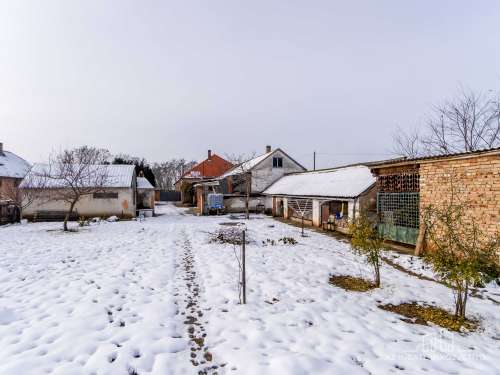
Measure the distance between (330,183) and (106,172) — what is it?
62.2 feet

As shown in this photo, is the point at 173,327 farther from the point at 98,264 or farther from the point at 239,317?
the point at 98,264

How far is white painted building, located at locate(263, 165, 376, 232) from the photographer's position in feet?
50.7

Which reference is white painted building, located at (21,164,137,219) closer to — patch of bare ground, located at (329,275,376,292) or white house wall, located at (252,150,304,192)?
white house wall, located at (252,150,304,192)

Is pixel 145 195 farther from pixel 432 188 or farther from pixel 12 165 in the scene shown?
pixel 432 188

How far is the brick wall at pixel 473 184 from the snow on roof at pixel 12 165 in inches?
1707

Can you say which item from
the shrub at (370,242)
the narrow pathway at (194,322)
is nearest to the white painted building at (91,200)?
the narrow pathway at (194,322)

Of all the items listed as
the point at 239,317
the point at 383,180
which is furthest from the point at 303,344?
the point at 383,180

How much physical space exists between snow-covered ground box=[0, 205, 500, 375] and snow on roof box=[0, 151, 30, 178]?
32.9m

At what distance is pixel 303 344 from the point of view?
15.3 feet

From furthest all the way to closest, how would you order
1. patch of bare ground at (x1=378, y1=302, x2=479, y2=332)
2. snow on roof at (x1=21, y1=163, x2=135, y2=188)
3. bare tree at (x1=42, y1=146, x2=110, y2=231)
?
1. snow on roof at (x1=21, y1=163, x2=135, y2=188)
2. bare tree at (x1=42, y1=146, x2=110, y2=231)
3. patch of bare ground at (x1=378, y1=302, x2=479, y2=332)

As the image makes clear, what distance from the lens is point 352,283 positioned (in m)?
7.82

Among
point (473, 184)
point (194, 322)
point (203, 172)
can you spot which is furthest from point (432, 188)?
point (203, 172)

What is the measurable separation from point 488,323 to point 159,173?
80.6 m

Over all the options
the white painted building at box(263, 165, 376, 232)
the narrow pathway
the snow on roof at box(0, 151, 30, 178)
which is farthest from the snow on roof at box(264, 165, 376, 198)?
the snow on roof at box(0, 151, 30, 178)
